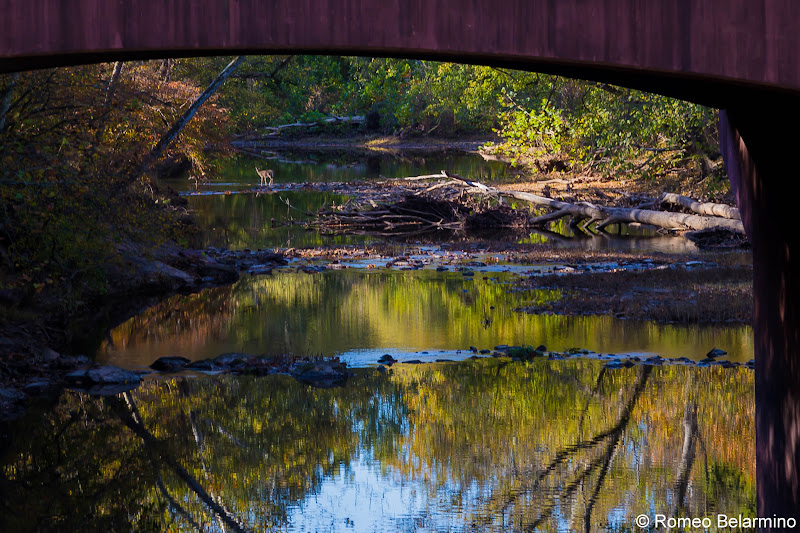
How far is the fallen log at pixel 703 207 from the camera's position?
28375 millimetres

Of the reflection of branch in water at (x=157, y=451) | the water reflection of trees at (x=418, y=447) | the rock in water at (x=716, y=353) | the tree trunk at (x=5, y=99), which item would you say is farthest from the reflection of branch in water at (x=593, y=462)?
the tree trunk at (x=5, y=99)

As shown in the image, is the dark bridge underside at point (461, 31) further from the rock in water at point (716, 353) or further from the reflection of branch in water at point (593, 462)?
the rock in water at point (716, 353)

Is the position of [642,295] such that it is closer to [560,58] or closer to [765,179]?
[765,179]

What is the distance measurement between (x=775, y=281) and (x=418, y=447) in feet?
17.0

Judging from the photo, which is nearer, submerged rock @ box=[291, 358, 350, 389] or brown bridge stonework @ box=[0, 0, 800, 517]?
brown bridge stonework @ box=[0, 0, 800, 517]

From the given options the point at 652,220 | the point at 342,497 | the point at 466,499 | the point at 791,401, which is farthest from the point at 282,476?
the point at 652,220

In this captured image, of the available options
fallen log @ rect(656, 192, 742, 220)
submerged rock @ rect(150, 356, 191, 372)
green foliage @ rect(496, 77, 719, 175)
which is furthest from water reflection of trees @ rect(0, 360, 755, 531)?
green foliage @ rect(496, 77, 719, 175)

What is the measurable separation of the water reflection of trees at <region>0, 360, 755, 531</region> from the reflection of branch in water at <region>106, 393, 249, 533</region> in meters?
0.02

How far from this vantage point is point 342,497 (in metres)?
10.4

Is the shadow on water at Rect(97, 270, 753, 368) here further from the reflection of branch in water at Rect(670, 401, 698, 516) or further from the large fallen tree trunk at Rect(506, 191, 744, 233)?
the large fallen tree trunk at Rect(506, 191, 744, 233)

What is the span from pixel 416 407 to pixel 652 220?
20313 mm

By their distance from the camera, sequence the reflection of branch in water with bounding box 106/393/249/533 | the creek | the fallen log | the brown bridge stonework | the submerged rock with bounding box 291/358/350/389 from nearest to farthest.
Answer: the brown bridge stonework, the reflection of branch in water with bounding box 106/393/249/533, the creek, the submerged rock with bounding box 291/358/350/389, the fallen log

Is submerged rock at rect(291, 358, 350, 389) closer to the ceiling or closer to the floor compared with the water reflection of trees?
closer to the ceiling

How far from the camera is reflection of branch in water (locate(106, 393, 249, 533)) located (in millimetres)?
9922
